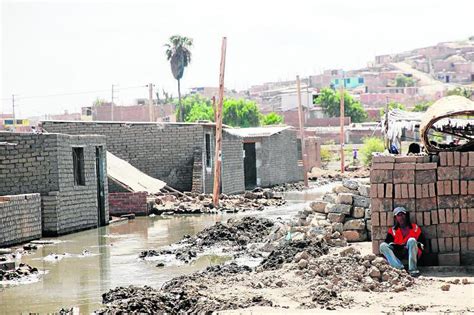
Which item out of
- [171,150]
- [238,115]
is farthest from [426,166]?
[238,115]

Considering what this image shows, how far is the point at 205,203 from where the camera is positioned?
1217 inches

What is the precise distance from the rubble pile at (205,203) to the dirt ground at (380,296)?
1581cm

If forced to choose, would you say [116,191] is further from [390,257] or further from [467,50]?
[467,50]

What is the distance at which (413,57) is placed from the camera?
653ft

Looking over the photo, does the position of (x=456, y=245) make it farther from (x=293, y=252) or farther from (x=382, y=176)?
(x=293, y=252)

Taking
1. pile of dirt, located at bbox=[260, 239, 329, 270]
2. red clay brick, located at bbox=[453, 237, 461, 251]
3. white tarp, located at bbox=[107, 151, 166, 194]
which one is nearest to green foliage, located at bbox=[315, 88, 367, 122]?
white tarp, located at bbox=[107, 151, 166, 194]

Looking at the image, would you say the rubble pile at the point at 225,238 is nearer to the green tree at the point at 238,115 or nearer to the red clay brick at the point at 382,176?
the red clay brick at the point at 382,176

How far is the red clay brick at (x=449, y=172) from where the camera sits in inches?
545

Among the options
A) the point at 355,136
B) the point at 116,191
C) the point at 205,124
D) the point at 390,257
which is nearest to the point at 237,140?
the point at 205,124

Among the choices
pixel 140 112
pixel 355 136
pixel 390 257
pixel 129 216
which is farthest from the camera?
pixel 140 112

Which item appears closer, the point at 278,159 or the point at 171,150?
the point at 171,150

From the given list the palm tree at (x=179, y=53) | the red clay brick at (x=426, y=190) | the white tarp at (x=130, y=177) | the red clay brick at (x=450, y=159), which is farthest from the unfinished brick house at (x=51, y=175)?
the palm tree at (x=179, y=53)

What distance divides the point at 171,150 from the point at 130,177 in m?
4.38

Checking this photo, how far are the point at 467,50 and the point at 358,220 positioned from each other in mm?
187315
